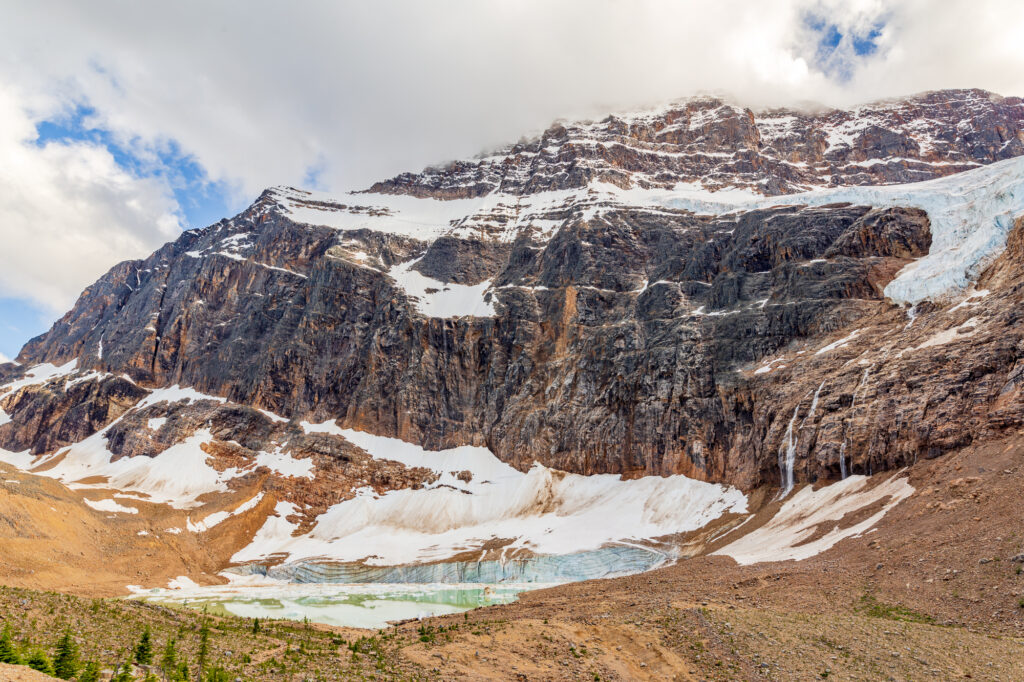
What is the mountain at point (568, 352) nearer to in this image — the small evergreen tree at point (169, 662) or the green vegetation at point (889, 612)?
the green vegetation at point (889, 612)

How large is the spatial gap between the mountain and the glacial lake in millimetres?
4619

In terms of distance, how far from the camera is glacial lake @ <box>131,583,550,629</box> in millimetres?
41531

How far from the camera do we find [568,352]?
90875 millimetres

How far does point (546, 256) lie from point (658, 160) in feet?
178

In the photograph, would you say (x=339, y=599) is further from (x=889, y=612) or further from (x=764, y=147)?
(x=764, y=147)

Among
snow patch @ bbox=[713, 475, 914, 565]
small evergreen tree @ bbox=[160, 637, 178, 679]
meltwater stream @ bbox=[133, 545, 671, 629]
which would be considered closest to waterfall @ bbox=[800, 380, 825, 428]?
snow patch @ bbox=[713, 475, 914, 565]

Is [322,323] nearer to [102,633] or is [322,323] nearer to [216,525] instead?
[216,525]

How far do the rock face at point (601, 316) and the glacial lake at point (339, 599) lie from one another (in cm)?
2834

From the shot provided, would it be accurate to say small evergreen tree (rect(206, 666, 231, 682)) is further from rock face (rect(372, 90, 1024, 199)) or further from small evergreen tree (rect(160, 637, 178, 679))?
rock face (rect(372, 90, 1024, 199))

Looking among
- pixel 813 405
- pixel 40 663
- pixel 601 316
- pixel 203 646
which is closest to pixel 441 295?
pixel 601 316

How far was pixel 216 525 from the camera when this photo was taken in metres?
73.7

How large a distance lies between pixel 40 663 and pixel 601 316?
86.0m

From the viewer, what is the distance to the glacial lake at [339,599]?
41.5 m

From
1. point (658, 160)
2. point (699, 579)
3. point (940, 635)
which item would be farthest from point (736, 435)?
point (658, 160)
